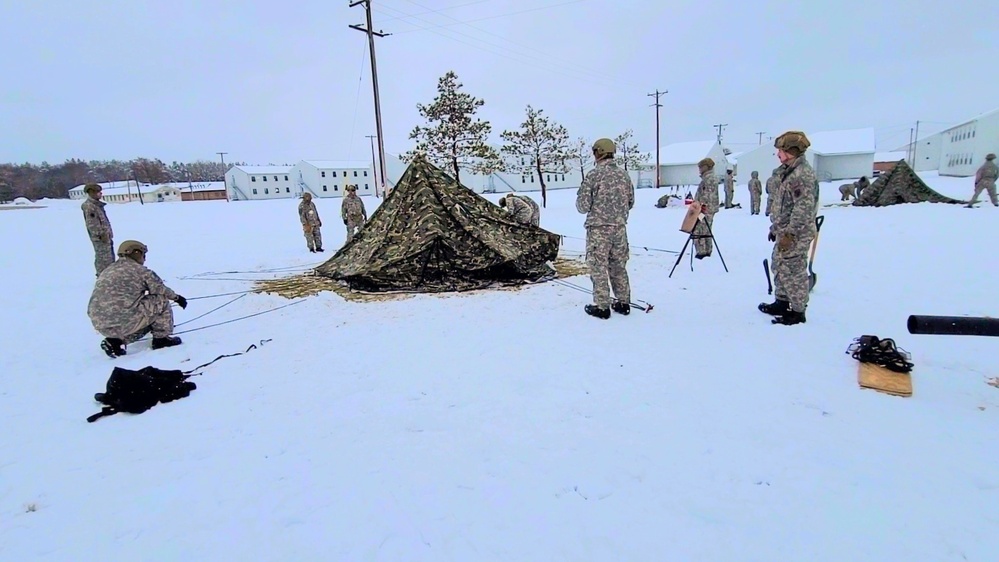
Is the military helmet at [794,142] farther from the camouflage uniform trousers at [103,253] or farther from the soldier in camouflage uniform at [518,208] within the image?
the camouflage uniform trousers at [103,253]

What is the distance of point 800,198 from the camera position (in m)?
4.46

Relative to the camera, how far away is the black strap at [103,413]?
3.37 m

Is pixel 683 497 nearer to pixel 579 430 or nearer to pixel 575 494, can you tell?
pixel 575 494

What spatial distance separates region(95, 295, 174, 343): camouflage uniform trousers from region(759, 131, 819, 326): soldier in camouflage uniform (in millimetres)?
6299

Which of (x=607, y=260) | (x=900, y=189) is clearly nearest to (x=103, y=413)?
(x=607, y=260)

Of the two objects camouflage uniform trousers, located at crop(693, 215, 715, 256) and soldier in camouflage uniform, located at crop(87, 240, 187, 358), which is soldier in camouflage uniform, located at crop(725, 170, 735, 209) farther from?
soldier in camouflage uniform, located at crop(87, 240, 187, 358)

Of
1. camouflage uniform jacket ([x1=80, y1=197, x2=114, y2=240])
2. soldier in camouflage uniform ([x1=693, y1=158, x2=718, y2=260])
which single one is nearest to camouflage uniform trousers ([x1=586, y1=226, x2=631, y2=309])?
soldier in camouflage uniform ([x1=693, y1=158, x2=718, y2=260])

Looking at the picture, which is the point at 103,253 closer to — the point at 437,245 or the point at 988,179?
the point at 437,245

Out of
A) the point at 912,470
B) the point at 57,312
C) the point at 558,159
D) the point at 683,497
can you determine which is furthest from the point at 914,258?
the point at 558,159

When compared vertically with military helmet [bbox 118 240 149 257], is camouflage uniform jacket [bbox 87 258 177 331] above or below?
below

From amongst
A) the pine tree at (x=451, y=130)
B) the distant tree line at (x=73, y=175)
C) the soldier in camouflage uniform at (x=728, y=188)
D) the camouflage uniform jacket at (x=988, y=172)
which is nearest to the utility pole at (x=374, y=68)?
the pine tree at (x=451, y=130)

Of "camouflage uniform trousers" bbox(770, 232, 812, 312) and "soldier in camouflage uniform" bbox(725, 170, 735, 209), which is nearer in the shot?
"camouflage uniform trousers" bbox(770, 232, 812, 312)

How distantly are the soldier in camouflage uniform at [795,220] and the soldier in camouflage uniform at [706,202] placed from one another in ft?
10.5

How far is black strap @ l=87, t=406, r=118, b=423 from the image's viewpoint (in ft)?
11.0
